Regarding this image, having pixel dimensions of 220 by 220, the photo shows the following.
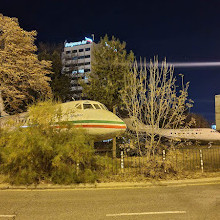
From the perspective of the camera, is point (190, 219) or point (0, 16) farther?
point (0, 16)

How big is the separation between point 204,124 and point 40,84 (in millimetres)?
49101

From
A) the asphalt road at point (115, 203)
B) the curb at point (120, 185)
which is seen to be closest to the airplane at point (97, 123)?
the curb at point (120, 185)

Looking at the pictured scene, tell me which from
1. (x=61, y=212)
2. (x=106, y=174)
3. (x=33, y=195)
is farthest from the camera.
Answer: (x=106, y=174)

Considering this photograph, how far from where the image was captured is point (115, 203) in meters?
7.31

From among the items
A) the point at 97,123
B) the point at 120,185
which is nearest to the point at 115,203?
the point at 120,185

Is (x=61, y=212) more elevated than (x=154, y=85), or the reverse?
(x=154, y=85)

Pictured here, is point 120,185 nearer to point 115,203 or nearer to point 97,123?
point 115,203

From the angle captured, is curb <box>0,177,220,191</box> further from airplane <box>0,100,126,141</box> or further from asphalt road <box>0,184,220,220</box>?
airplane <box>0,100,126,141</box>

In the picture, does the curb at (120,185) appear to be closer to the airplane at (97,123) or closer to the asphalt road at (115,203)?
the asphalt road at (115,203)

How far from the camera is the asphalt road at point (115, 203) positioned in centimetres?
619

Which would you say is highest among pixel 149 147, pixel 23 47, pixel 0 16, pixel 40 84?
pixel 0 16

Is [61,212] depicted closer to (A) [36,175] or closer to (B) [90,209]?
(B) [90,209]

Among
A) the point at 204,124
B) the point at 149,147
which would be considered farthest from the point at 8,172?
the point at 204,124

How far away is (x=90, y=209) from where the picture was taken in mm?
6773
